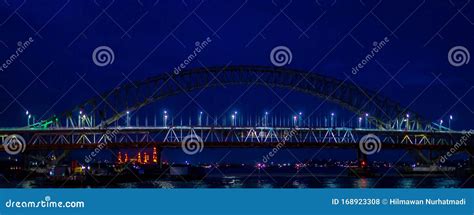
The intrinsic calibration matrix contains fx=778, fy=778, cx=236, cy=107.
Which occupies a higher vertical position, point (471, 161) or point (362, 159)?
point (362, 159)

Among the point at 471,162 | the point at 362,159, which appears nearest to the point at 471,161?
the point at 471,162

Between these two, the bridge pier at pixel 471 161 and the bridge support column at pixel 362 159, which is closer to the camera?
the bridge pier at pixel 471 161

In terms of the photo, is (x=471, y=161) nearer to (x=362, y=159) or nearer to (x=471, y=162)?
(x=471, y=162)

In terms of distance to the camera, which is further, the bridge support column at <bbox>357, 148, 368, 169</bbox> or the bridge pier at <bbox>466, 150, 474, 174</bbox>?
the bridge support column at <bbox>357, 148, 368, 169</bbox>

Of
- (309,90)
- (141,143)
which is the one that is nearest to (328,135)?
(309,90)

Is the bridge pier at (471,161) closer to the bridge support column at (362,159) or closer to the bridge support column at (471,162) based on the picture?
the bridge support column at (471,162)

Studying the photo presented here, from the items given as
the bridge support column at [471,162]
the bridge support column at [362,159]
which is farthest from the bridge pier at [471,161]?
the bridge support column at [362,159]

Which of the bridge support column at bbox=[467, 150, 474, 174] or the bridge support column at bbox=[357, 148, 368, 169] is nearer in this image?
the bridge support column at bbox=[467, 150, 474, 174]

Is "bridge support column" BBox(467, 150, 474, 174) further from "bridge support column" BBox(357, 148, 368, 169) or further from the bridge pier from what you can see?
"bridge support column" BBox(357, 148, 368, 169)

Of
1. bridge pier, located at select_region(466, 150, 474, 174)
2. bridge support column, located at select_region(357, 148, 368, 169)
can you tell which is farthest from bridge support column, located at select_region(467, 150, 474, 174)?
bridge support column, located at select_region(357, 148, 368, 169)

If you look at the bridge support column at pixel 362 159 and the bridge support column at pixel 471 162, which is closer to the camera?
the bridge support column at pixel 471 162

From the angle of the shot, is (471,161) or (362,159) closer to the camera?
(471,161)
